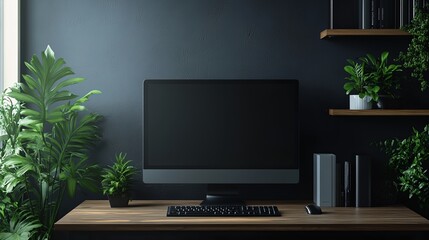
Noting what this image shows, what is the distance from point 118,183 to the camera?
3400mm

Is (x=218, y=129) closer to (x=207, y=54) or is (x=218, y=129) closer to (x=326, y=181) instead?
(x=207, y=54)

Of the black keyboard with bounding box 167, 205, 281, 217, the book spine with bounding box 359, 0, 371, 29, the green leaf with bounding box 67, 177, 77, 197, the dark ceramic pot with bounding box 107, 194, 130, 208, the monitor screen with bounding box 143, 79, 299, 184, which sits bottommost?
the black keyboard with bounding box 167, 205, 281, 217

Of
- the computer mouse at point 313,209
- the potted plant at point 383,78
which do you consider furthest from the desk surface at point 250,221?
the potted plant at point 383,78

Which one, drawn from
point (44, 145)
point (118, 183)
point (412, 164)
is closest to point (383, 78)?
point (412, 164)

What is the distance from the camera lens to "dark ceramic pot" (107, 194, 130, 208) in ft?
11.2

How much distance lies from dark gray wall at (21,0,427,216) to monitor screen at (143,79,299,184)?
246 mm

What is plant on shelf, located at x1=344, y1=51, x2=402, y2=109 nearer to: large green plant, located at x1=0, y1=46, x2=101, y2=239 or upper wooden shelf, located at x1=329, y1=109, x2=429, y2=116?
upper wooden shelf, located at x1=329, y1=109, x2=429, y2=116

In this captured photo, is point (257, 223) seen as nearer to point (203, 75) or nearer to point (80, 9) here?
point (203, 75)

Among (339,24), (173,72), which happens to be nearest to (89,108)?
(173,72)

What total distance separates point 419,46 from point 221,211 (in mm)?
1237

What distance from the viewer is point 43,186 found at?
3496 millimetres

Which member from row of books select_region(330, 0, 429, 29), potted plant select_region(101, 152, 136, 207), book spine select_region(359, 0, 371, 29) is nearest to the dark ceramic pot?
potted plant select_region(101, 152, 136, 207)

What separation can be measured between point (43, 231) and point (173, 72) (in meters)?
1.07

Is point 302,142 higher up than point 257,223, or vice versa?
point 302,142
